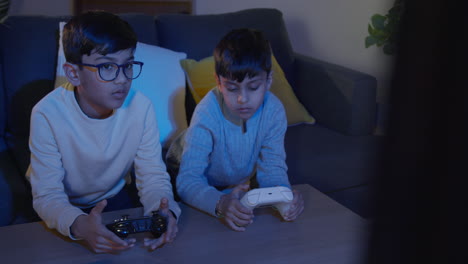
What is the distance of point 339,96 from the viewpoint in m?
2.29

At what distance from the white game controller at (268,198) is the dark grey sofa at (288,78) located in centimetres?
55

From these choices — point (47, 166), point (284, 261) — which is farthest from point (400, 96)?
point (47, 166)

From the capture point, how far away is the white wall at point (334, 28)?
2.69 metres

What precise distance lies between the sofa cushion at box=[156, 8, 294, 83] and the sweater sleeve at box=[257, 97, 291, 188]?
859mm

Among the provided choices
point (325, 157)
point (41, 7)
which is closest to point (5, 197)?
point (325, 157)

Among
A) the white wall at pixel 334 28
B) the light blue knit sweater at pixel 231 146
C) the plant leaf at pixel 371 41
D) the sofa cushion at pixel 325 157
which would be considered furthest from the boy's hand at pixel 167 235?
the white wall at pixel 334 28

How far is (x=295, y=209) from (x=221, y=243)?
21 cm

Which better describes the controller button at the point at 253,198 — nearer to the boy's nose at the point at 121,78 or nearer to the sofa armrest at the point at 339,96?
the boy's nose at the point at 121,78

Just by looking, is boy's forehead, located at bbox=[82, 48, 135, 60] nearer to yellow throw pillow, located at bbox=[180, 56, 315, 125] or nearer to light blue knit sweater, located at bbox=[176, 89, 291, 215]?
light blue knit sweater, located at bbox=[176, 89, 291, 215]

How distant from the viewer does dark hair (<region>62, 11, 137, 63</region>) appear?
127 centimetres

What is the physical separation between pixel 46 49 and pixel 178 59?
53 centimetres

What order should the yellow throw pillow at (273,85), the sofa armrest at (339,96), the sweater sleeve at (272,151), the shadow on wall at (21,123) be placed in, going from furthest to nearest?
the sofa armrest at (339,96) → the yellow throw pillow at (273,85) → the shadow on wall at (21,123) → the sweater sleeve at (272,151)

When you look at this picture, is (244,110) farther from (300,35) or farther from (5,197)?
(300,35)

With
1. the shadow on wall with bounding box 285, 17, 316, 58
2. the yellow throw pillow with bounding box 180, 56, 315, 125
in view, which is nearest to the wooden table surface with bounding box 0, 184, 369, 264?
the yellow throw pillow with bounding box 180, 56, 315, 125
